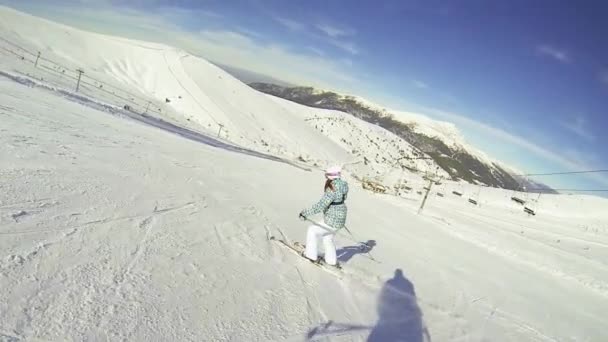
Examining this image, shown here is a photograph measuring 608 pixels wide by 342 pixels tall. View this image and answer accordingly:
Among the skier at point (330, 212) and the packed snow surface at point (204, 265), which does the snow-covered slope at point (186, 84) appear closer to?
the packed snow surface at point (204, 265)

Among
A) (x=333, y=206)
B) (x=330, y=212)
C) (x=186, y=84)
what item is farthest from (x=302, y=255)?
(x=186, y=84)

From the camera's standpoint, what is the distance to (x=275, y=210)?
12359mm

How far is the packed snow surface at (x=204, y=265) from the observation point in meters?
4.27

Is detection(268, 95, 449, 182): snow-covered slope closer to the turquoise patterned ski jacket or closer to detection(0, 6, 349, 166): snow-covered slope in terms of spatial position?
detection(0, 6, 349, 166): snow-covered slope

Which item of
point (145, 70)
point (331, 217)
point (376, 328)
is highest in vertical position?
point (145, 70)

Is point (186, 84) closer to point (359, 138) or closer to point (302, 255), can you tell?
point (359, 138)

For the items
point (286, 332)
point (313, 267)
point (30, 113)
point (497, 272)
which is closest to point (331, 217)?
point (313, 267)

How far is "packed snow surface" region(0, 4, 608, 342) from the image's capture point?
4.27 metres

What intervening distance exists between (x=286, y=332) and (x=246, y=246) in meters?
3.11

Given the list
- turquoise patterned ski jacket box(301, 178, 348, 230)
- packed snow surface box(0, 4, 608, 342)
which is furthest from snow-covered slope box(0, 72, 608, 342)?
turquoise patterned ski jacket box(301, 178, 348, 230)

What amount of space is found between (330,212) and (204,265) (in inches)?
111

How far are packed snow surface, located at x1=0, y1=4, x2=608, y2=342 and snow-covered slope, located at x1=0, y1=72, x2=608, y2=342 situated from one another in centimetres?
3

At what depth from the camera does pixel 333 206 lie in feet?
25.7

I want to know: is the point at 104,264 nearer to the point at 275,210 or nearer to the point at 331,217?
the point at 331,217
